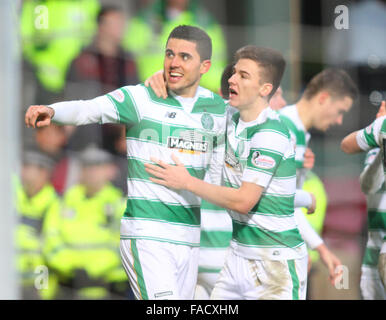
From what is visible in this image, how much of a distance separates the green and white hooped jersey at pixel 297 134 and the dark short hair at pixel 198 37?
1.26 feet

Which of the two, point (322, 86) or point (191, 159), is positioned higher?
point (322, 86)

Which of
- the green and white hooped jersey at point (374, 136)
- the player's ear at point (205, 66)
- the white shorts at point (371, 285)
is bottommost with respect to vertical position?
the white shorts at point (371, 285)

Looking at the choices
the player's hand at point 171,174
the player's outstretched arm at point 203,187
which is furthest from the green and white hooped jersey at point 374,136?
the player's hand at point 171,174

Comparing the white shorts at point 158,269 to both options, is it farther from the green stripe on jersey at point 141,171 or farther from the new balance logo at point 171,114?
the new balance logo at point 171,114

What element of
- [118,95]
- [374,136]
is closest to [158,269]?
[118,95]

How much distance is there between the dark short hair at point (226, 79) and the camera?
2.82m

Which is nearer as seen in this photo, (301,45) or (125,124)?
(125,124)

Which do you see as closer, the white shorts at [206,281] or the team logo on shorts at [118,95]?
the team logo on shorts at [118,95]

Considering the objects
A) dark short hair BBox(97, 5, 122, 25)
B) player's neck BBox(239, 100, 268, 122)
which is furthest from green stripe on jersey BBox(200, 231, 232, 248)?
dark short hair BBox(97, 5, 122, 25)

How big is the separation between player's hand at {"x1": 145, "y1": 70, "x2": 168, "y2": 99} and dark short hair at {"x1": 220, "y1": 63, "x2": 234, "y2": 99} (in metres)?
0.21

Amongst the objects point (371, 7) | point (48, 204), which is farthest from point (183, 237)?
point (371, 7)

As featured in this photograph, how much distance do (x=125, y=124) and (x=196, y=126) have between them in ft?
0.84

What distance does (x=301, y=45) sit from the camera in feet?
9.81
